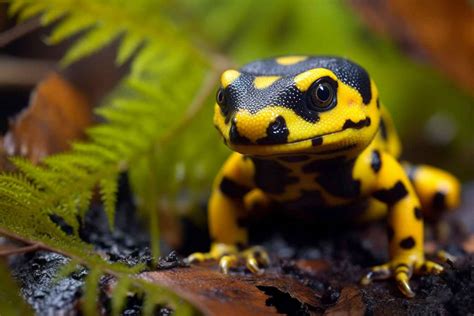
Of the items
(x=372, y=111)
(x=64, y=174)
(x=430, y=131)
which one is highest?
(x=372, y=111)

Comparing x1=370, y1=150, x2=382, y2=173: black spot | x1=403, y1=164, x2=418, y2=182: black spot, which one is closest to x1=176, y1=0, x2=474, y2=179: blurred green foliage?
x1=403, y1=164, x2=418, y2=182: black spot

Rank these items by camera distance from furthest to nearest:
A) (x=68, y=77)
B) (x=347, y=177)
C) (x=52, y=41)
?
(x=68, y=77) → (x=52, y=41) → (x=347, y=177)

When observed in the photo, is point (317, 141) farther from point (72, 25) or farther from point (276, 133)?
point (72, 25)

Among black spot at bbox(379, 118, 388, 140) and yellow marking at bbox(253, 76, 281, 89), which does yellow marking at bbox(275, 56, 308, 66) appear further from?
black spot at bbox(379, 118, 388, 140)

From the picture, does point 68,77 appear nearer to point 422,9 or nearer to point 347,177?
point 347,177

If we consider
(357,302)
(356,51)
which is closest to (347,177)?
(357,302)
